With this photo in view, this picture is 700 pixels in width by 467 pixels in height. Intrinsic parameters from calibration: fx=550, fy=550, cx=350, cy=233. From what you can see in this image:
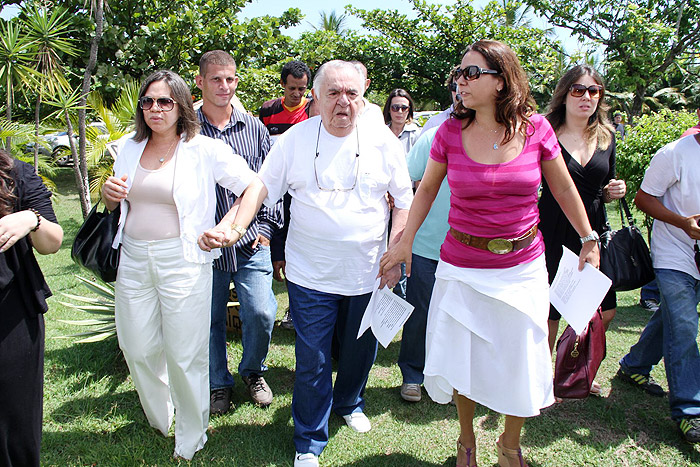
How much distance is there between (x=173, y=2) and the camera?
1209cm

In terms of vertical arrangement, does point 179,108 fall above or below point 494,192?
above

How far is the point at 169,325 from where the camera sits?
119 inches

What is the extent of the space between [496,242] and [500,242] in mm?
19

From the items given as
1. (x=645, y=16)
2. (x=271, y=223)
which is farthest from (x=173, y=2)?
(x=645, y=16)

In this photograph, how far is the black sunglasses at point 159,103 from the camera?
9.77ft

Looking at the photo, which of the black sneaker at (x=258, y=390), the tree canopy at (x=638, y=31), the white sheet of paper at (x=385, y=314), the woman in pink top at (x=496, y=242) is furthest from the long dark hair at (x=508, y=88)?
the tree canopy at (x=638, y=31)

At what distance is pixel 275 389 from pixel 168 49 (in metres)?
9.42

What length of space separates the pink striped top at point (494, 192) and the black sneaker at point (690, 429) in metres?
1.48

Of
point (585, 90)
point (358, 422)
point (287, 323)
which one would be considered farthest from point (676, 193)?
point (287, 323)

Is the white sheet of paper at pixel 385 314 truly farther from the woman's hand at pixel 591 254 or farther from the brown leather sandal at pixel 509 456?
the woman's hand at pixel 591 254

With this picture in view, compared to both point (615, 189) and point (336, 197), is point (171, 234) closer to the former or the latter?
point (336, 197)

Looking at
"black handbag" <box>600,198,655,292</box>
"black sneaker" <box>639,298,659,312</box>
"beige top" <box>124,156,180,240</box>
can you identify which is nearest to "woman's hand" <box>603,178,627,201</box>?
"black handbag" <box>600,198,655,292</box>

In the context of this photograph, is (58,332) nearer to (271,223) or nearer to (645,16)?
(271,223)

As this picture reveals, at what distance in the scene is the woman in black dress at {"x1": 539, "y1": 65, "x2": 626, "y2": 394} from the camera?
11.3 feet
